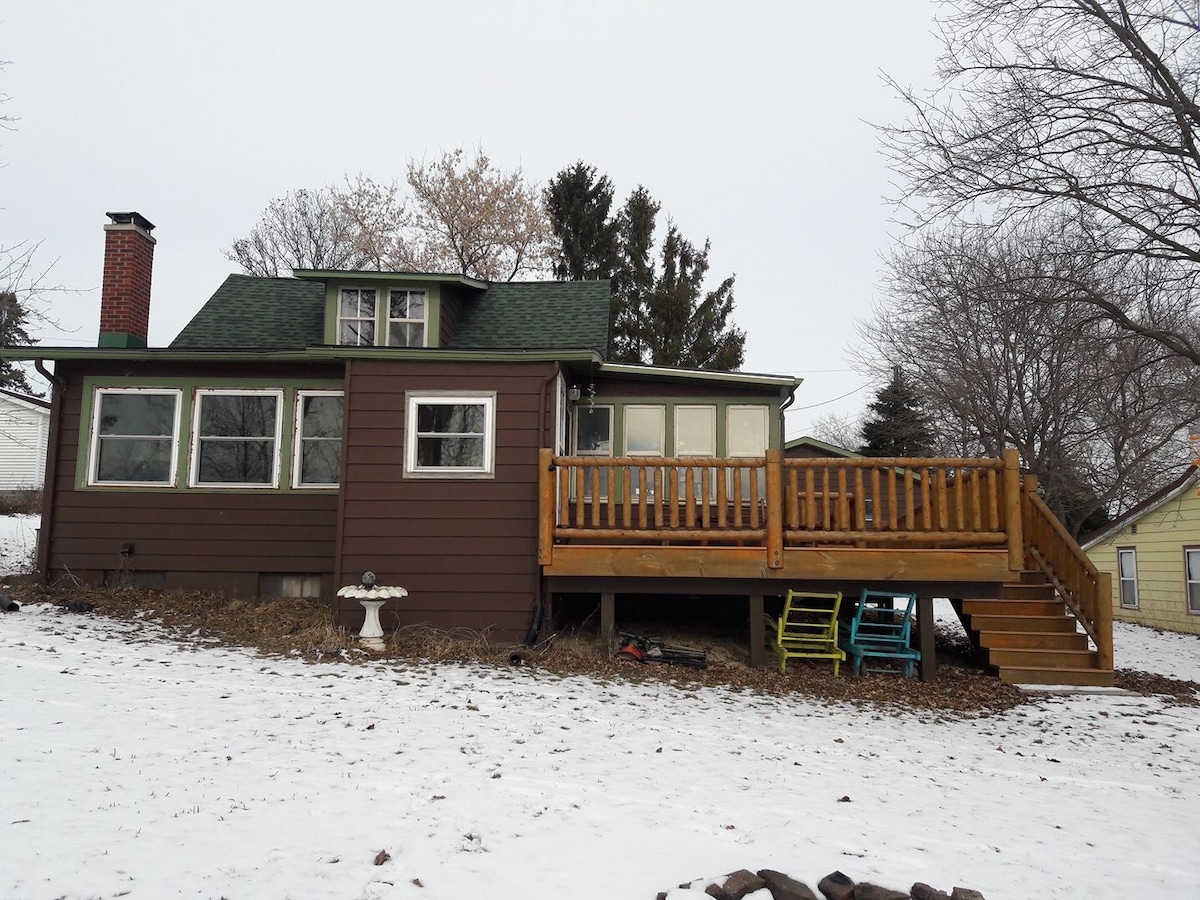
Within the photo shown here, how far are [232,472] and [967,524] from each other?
9344 mm

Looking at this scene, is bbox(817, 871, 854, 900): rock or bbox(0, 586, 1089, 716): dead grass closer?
bbox(817, 871, 854, 900): rock

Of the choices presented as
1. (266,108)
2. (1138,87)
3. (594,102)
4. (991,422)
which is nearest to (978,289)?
(1138,87)

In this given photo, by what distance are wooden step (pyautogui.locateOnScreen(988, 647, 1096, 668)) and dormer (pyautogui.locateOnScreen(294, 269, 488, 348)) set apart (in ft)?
27.3

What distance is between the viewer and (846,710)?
7504 millimetres

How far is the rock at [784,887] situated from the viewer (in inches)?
143

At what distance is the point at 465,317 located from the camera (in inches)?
512

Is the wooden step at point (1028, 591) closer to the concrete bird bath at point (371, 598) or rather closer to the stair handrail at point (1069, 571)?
the stair handrail at point (1069, 571)

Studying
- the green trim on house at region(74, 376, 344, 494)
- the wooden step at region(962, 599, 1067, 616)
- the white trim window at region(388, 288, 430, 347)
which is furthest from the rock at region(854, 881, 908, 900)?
the white trim window at region(388, 288, 430, 347)

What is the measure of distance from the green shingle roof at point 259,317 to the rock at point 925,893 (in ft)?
33.9

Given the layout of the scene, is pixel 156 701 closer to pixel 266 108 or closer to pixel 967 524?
pixel 967 524

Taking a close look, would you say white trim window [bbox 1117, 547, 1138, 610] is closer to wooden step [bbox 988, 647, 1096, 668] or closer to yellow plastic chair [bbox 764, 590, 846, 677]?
wooden step [bbox 988, 647, 1096, 668]

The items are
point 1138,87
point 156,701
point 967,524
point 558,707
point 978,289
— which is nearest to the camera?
point 156,701

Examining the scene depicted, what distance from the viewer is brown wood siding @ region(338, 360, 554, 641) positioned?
9117mm

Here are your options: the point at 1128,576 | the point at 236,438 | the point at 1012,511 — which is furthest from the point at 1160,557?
the point at 236,438
